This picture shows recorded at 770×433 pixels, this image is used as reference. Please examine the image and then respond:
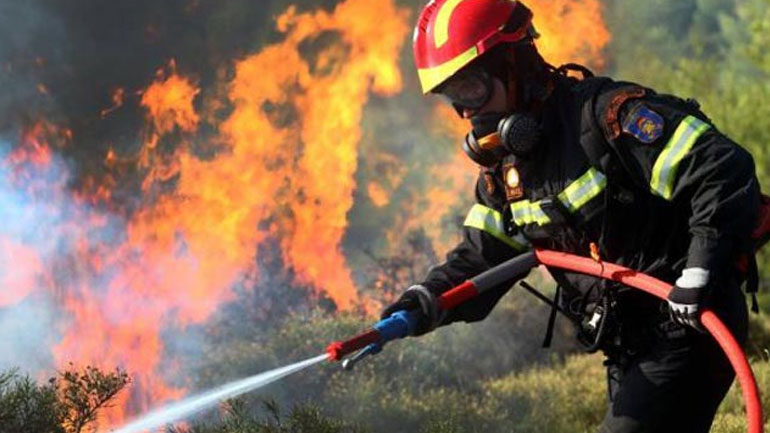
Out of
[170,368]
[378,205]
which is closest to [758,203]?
[170,368]

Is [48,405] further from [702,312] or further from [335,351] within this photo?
[702,312]

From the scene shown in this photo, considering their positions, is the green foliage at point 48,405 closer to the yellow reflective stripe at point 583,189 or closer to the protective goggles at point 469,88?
the protective goggles at point 469,88

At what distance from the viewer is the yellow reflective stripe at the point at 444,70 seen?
3.65 meters

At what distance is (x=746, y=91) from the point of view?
1237cm

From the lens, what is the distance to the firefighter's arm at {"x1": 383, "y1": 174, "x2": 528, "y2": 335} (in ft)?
13.0

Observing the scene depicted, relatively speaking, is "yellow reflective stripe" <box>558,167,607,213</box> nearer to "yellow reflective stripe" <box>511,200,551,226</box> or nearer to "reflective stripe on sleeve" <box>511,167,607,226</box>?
"reflective stripe on sleeve" <box>511,167,607,226</box>

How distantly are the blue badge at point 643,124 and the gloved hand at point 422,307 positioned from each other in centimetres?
95

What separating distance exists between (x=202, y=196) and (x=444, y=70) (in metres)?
5.69

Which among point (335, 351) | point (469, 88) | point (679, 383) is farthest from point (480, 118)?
point (679, 383)

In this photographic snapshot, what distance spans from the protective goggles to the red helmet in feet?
0.14

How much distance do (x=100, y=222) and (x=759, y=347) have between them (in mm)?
5874

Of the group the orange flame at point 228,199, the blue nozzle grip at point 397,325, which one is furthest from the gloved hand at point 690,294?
the orange flame at point 228,199

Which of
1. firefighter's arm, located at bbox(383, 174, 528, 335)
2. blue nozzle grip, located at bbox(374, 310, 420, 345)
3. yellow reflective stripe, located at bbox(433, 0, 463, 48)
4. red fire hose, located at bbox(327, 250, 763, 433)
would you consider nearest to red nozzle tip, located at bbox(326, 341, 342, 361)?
red fire hose, located at bbox(327, 250, 763, 433)

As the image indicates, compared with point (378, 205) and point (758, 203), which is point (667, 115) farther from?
point (378, 205)
